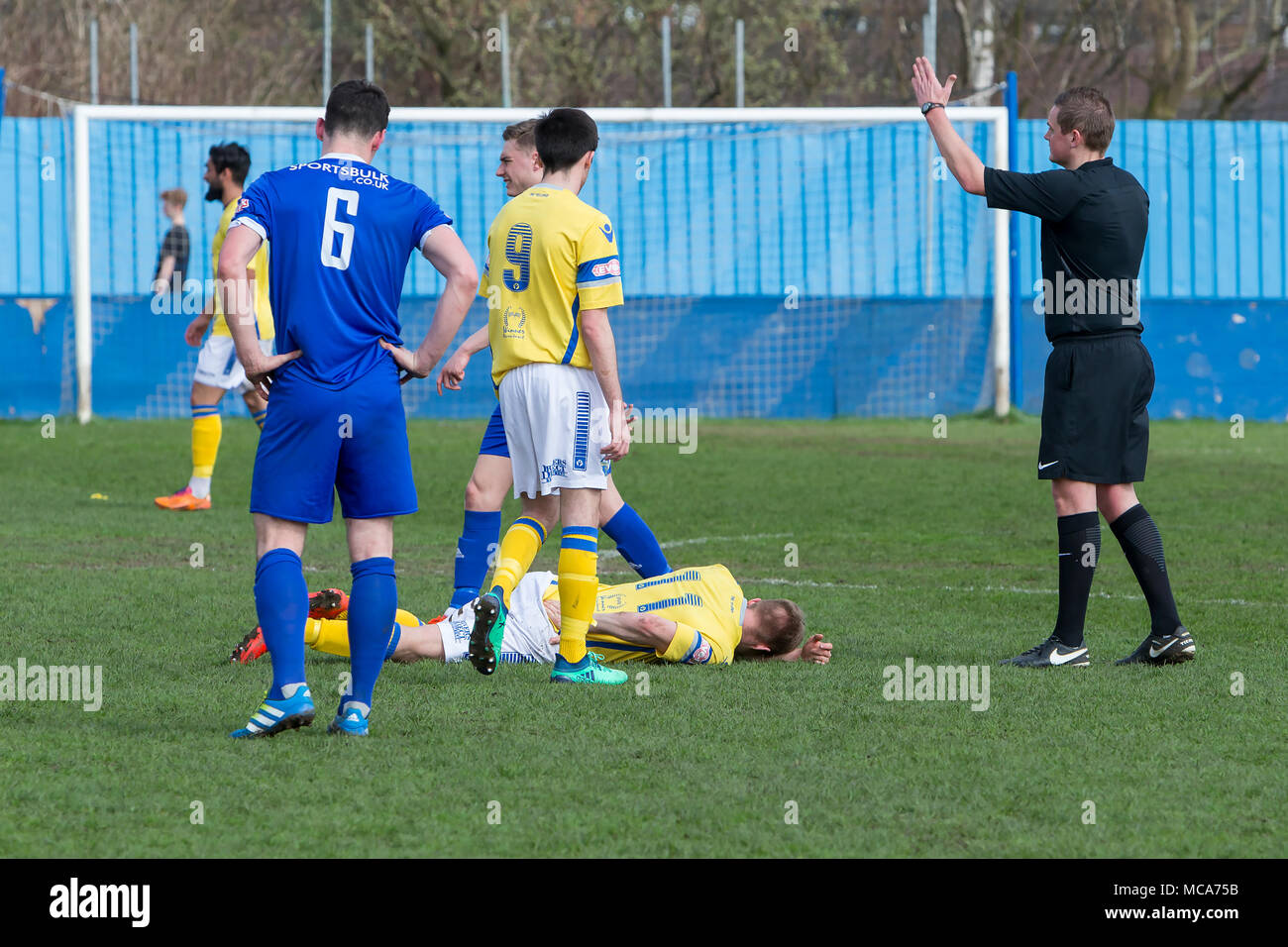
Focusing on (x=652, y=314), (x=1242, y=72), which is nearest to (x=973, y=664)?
(x=652, y=314)

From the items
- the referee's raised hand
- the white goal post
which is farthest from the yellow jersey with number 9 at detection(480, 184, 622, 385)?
the white goal post

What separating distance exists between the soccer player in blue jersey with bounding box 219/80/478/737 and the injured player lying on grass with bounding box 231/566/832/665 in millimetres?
1028

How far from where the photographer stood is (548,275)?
546cm

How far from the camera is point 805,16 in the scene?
29016 millimetres

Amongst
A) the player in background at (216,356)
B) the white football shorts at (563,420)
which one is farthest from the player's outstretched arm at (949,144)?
the player in background at (216,356)

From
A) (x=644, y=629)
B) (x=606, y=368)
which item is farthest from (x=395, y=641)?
(x=606, y=368)

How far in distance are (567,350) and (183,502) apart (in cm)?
568

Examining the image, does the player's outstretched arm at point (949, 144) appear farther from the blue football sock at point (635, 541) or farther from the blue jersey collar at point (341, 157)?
the blue jersey collar at point (341, 157)

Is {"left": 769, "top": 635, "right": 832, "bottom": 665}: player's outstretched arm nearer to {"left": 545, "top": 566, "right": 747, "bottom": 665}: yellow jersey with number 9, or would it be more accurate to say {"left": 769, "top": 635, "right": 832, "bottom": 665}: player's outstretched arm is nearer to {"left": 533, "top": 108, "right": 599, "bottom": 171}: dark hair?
{"left": 545, "top": 566, "right": 747, "bottom": 665}: yellow jersey with number 9

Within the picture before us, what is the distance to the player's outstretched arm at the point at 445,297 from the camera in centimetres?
462
